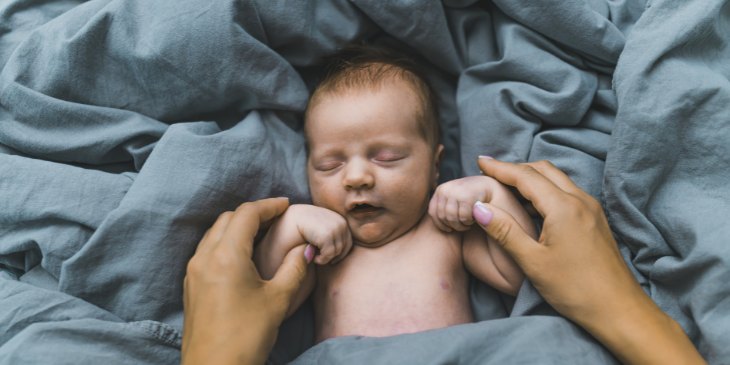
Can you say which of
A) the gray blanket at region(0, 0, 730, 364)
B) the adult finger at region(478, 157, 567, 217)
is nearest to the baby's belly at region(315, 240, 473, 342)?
the gray blanket at region(0, 0, 730, 364)

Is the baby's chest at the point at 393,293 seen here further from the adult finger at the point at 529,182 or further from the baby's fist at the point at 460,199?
the adult finger at the point at 529,182

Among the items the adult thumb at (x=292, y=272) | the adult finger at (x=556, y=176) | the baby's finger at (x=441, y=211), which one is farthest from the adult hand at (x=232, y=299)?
the adult finger at (x=556, y=176)

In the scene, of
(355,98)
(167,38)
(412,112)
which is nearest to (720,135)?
(412,112)

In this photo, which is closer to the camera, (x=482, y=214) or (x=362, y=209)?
(x=482, y=214)

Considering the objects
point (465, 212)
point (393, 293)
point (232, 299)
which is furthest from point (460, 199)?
point (232, 299)

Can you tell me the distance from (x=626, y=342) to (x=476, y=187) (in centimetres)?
41

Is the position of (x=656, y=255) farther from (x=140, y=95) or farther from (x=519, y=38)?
(x=140, y=95)

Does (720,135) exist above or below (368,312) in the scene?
above

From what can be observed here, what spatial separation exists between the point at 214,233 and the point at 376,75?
1.66 ft

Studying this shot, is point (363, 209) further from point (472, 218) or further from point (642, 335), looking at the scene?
point (642, 335)

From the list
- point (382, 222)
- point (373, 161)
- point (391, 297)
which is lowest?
point (391, 297)

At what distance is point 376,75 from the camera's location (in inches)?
55.6

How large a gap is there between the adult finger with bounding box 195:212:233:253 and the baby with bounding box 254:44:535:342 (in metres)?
0.11

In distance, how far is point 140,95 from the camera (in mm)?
1427
